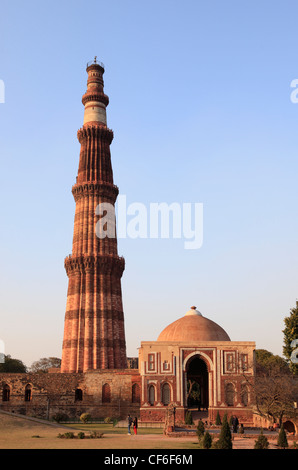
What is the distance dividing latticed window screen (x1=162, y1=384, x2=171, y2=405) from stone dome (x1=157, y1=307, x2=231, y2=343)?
14.1 ft

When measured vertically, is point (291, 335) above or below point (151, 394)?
above

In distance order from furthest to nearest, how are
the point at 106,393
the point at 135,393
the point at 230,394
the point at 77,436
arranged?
the point at 106,393 < the point at 135,393 < the point at 230,394 < the point at 77,436

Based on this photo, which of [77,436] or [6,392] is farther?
[6,392]

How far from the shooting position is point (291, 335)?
161 ft

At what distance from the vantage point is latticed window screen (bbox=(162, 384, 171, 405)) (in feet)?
154

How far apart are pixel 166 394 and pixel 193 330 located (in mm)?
6169

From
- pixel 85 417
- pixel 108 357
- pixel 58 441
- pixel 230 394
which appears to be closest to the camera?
pixel 58 441

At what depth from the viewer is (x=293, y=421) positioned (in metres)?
38.1

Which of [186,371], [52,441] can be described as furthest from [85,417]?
[52,441]

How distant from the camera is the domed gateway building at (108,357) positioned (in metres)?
47.2

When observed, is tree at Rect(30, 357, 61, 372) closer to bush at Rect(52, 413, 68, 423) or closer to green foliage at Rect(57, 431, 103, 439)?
bush at Rect(52, 413, 68, 423)

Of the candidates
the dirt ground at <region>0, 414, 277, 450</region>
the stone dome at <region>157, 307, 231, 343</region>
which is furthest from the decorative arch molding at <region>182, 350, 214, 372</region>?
the dirt ground at <region>0, 414, 277, 450</region>

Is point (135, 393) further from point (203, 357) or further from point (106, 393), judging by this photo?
point (203, 357)
